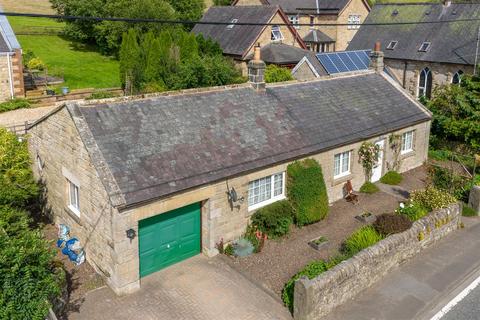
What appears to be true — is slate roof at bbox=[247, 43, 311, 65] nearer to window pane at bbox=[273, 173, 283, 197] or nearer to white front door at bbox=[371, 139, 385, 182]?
white front door at bbox=[371, 139, 385, 182]

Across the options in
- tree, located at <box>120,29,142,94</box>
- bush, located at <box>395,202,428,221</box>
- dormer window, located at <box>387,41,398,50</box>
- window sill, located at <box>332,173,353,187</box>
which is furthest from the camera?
dormer window, located at <box>387,41,398,50</box>

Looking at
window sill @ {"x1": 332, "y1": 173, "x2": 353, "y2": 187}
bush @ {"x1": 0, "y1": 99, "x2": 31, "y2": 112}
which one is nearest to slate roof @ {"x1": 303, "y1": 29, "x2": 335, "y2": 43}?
bush @ {"x1": 0, "y1": 99, "x2": 31, "y2": 112}

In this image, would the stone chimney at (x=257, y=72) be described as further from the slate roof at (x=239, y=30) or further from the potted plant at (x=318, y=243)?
the slate roof at (x=239, y=30)

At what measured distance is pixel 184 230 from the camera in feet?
49.6

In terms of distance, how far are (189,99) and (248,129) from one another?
2455 millimetres

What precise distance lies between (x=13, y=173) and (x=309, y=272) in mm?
10240

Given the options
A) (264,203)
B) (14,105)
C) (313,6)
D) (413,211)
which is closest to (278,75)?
(413,211)

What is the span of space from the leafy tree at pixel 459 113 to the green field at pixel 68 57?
29053 millimetres

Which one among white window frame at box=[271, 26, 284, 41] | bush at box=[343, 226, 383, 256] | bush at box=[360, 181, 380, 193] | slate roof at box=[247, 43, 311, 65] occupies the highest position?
white window frame at box=[271, 26, 284, 41]

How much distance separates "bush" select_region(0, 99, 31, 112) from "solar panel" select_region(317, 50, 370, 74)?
70.6 ft

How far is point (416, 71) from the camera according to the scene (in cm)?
4103

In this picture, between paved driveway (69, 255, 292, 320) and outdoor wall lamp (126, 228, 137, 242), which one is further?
outdoor wall lamp (126, 228, 137, 242)

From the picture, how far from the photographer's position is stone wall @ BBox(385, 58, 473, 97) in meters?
38.1

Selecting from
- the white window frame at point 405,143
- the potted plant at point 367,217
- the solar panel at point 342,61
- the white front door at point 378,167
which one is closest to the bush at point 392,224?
the potted plant at point 367,217
